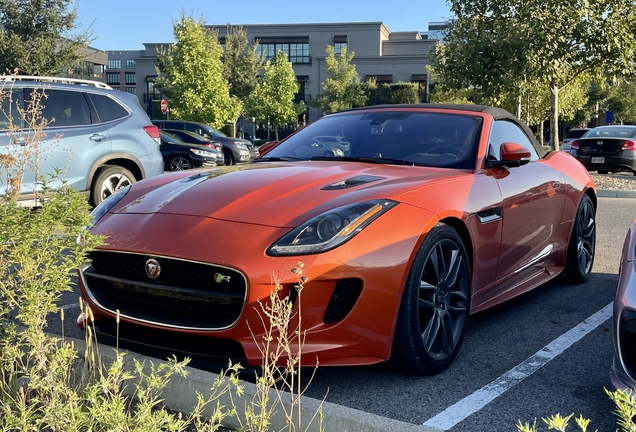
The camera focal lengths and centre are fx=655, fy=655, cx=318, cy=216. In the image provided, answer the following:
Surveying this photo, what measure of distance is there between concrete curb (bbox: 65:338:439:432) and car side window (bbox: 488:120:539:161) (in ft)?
7.69

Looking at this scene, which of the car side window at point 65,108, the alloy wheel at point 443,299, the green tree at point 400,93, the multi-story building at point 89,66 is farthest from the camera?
the green tree at point 400,93

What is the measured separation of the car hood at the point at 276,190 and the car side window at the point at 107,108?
4.88 meters

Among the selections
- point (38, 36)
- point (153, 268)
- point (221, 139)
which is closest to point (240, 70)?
point (38, 36)

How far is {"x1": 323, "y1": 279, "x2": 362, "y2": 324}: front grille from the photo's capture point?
2838 millimetres

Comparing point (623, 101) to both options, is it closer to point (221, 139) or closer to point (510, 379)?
point (221, 139)

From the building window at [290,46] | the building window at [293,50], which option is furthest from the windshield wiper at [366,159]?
the building window at [293,50]

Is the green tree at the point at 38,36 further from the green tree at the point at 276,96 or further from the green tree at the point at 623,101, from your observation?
the green tree at the point at 623,101

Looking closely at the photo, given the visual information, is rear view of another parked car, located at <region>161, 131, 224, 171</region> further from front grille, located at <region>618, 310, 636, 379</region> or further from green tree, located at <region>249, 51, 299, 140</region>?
green tree, located at <region>249, 51, 299, 140</region>

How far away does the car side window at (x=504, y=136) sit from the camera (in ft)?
14.1

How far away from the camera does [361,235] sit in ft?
9.48

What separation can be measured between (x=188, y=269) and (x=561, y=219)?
311cm

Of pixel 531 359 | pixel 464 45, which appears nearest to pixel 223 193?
pixel 531 359

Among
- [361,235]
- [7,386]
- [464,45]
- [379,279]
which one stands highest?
[464,45]

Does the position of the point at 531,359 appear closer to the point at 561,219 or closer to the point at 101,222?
the point at 561,219
